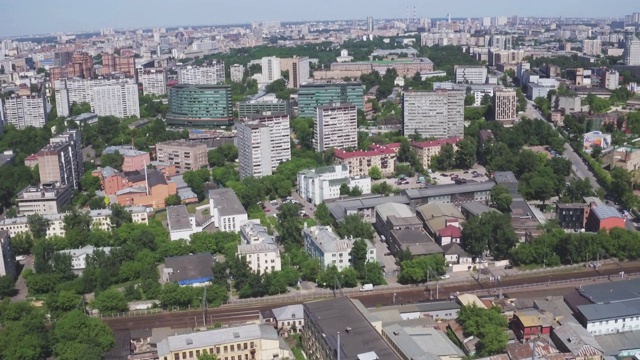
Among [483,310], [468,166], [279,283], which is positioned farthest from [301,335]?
[468,166]

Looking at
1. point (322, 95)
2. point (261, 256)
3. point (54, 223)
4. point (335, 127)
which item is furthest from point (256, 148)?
point (322, 95)

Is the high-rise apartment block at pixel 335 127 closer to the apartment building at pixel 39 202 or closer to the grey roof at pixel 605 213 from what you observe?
the apartment building at pixel 39 202

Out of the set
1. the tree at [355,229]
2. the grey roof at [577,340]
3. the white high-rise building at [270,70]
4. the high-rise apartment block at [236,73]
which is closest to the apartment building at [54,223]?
the tree at [355,229]

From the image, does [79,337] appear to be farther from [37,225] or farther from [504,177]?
[504,177]

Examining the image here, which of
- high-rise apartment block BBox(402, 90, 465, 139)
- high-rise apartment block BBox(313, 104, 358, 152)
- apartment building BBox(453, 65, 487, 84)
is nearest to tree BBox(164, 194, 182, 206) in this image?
high-rise apartment block BBox(313, 104, 358, 152)

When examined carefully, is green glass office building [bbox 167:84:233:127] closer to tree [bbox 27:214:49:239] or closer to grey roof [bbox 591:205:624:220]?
tree [bbox 27:214:49:239]

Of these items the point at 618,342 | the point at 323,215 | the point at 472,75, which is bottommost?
the point at 618,342

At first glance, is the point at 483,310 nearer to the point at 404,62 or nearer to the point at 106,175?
the point at 106,175
